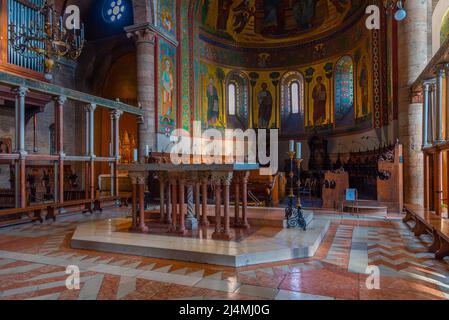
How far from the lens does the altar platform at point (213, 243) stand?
13.2 ft

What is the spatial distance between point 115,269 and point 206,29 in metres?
14.5

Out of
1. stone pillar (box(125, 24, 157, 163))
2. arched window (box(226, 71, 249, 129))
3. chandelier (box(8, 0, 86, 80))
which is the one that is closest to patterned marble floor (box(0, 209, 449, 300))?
chandelier (box(8, 0, 86, 80))

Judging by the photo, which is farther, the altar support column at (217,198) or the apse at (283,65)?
the apse at (283,65)

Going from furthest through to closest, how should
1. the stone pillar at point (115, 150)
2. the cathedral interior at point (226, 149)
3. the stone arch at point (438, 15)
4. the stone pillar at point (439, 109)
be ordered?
the stone arch at point (438, 15) < the stone pillar at point (115, 150) < the stone pillar at point (439, 109) < the cathedral interior at point (226, 149)

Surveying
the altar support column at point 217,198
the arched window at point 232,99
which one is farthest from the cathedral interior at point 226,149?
the arched window at point 232,99

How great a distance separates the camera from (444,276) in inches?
139

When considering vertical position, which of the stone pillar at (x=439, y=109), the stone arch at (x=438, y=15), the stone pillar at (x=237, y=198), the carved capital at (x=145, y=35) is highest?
the stone arch at (x=438, y=15)

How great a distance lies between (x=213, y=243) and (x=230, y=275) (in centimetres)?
96

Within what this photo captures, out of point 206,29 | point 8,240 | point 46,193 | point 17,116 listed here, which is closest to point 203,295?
point 8,240

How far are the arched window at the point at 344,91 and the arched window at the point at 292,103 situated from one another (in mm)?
2084

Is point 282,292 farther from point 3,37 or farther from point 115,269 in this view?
point 3,37

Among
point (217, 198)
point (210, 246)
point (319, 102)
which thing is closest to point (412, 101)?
point (217, 198)

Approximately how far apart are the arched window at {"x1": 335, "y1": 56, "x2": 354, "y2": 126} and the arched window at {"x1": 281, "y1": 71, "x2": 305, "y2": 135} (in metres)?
2.08

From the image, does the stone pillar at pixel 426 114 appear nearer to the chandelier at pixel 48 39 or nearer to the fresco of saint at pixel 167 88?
the fresco of saint at pixel 167 88
